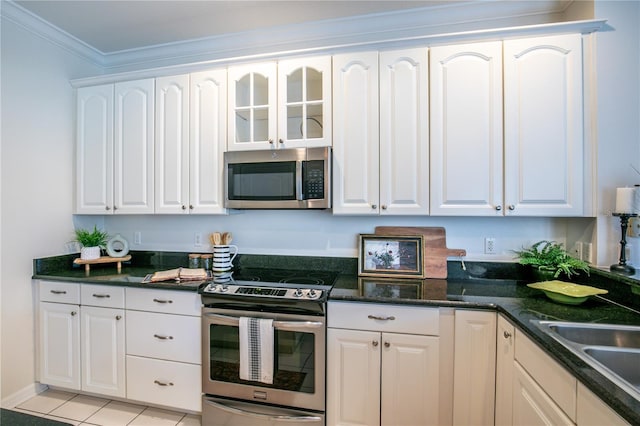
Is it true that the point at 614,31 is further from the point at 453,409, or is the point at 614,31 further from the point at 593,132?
the point at 453,409

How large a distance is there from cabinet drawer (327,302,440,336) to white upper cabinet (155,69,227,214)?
1126 millimetres

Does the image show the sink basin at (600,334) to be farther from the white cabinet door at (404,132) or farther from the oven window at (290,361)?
the oven window at (290,361)

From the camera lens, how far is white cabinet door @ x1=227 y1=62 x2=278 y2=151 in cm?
208

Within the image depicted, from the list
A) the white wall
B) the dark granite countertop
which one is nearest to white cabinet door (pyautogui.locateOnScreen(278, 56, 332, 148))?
the dark granite countertop

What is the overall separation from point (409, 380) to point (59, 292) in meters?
2.41

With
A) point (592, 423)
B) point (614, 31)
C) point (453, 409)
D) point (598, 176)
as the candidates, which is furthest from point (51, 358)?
point (614, 31)

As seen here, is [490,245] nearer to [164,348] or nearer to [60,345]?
[164,348]

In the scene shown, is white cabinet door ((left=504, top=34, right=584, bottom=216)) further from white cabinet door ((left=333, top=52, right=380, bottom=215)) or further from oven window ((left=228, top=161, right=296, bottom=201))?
oven window ((left=228, top=161, right=296, bottom=201))

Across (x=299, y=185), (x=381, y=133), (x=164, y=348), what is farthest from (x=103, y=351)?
(x=381, y=133)

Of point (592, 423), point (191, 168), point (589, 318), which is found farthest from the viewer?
point (191, 168)

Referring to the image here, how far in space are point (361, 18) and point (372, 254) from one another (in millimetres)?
1743

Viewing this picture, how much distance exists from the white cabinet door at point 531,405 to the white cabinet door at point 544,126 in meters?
0.92

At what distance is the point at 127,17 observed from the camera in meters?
2.18

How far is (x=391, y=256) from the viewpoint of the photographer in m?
2.14
